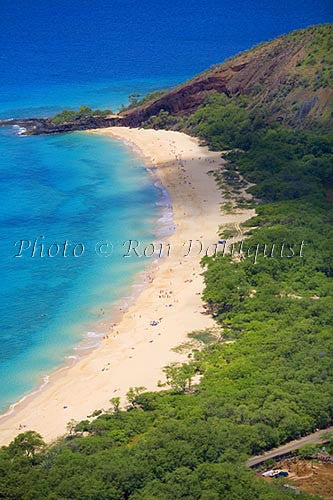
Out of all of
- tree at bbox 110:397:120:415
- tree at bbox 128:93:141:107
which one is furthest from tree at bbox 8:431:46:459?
tree at bbox 128:93:141:107

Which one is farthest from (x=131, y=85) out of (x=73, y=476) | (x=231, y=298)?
(x=73, y=476)

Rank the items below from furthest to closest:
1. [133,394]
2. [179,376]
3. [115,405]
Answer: [179,376]
[133,394]
[115,405]

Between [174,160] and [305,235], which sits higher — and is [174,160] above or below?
above

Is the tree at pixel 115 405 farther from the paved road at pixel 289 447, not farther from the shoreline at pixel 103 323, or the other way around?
the paved road at pixel 289 447

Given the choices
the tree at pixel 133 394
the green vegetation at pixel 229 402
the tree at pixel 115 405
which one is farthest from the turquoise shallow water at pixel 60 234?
the green vegetation at pixel 229 402

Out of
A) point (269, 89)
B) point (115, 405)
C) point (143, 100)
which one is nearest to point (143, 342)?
point (115, 405)

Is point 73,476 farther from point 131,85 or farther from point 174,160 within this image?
point 131,85

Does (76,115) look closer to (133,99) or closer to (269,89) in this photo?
(133,99)
